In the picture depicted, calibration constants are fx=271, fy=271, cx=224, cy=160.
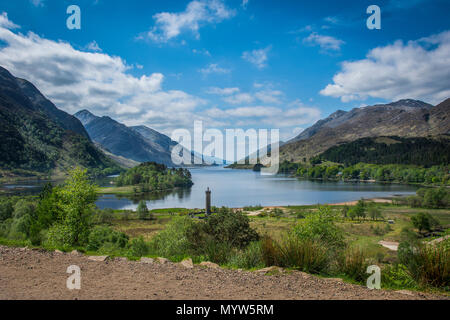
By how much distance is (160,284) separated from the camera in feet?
20.4

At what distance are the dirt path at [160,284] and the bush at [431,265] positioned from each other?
80 centimetres

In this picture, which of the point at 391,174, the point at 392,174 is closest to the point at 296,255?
the point at 392,174

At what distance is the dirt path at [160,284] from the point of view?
550 cm

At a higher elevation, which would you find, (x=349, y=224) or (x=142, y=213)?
(x=142, y=213)

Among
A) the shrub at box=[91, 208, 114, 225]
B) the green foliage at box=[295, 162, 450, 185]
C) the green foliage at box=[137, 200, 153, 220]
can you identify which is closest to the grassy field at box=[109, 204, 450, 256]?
the shrub at box=[91, 208, 114, 225]

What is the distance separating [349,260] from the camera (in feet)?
22.9

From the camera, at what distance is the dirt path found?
5.50 meters

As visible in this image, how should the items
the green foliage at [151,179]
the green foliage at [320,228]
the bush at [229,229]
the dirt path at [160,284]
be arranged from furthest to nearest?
the green foliage at [151,179] → the green foliage at [320,228] → the bush at [229,229] → the dirt path at [160,284]

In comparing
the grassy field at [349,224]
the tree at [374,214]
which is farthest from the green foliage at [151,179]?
the tree at [374,214]

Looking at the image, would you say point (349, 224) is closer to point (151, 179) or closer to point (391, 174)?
point (151, 179)

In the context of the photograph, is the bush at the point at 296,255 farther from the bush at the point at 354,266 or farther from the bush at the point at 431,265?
the bush at the point at 431,265

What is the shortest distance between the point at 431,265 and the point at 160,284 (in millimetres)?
6220
